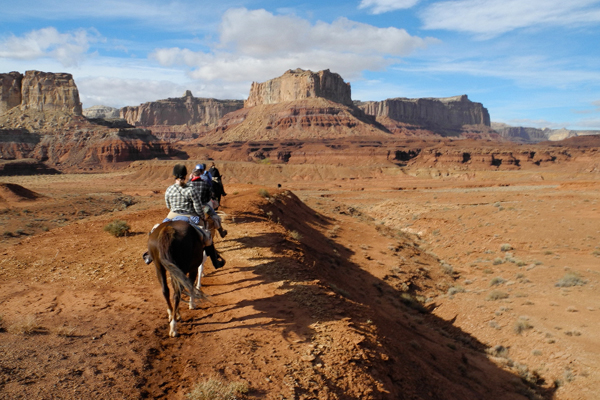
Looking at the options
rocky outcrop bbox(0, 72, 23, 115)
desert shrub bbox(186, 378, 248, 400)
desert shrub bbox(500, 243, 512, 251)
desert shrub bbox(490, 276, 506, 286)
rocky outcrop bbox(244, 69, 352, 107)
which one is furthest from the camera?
rocky outcrop bbox(244, 69, 352, 107)

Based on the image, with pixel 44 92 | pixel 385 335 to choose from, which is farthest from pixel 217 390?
pixel 44 92

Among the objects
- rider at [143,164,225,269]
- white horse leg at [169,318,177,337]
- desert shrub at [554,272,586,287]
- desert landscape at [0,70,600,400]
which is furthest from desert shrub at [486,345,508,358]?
white horse leg at [169,318,177,337]

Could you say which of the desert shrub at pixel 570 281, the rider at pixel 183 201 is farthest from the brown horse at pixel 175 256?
the desert shrub at pixel 570 281

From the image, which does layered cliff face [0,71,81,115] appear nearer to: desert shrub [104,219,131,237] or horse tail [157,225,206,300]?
desert shrub [104,219,131,237]

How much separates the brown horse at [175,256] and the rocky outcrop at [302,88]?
16115 cm

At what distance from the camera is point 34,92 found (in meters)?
115

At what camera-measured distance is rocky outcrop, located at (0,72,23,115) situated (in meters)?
114

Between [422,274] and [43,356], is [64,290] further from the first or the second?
[422,274]

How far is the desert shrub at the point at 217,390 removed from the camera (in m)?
4.66

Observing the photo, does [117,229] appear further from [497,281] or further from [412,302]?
[497,281]

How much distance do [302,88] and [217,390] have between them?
165914 mm

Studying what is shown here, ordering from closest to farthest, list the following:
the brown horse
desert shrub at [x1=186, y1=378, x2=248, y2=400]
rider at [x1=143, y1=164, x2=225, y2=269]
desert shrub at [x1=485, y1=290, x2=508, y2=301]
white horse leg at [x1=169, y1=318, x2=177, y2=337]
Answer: desert shrub at [x1=186, y1=378, x2=248, y2=400], the brown horse, white horse leg at [x1=169, y1=318, x2=177, y2=337], rider at [x1=143, y1=164, x2=225, y2=269], desert shrub at [x1=485, y1=290, x2=508, y2=301]

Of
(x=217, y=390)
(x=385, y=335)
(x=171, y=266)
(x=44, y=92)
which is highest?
(x=44, y=92)

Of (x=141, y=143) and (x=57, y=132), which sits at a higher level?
(x=57, y=132)
